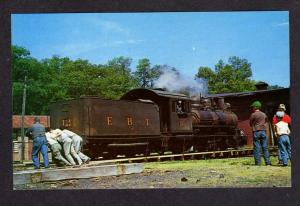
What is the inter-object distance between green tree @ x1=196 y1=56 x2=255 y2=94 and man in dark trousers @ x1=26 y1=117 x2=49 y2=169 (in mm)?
3352

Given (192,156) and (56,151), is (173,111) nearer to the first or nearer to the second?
(192,156)

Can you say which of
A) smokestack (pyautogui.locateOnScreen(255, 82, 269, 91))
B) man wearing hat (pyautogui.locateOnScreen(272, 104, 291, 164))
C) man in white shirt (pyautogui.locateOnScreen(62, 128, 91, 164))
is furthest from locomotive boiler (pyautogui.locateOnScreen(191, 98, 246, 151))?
man in white shirt (pyautogui.locateOnScreen(62, 128, 91, 164))

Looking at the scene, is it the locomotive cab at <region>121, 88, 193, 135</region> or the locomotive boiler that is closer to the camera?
the locomotive boiler

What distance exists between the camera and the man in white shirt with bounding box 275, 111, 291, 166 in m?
13.1

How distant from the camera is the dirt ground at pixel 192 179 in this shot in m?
12.7

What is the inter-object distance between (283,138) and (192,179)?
2.03 m

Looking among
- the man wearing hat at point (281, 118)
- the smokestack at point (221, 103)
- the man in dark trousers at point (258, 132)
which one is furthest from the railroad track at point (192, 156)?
the smokestack at point (221, 103)

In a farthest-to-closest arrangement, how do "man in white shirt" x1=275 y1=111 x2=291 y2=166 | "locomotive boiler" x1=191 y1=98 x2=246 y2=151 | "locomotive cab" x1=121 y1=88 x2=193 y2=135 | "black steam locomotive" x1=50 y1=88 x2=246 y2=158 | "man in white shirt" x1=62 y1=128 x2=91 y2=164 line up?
"locomotive cab" x1=121 y1=88 x2=193 y2=135, "locomotive boiler" x1=191 y1=98 x2=246 y2=151, "black steam locomotive" x1=50 y1=88 x2=246 y2=158, "man in white shirt" x1=62 y1=128 x2=91 y2=164, "man in white shirt" x1=275 y1=111 x2=291 y2=166

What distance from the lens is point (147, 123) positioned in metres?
14.7

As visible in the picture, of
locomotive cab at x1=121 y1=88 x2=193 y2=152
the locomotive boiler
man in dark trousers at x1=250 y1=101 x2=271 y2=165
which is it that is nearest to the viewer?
man in dark trousers at x1=250 y1=101 x2=271 y2=165

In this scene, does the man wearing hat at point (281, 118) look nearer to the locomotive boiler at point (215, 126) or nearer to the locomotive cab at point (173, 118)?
the locomotive boiler at point (215, 126)

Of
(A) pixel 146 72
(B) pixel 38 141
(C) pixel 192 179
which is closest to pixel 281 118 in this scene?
(C) pixel 192 179

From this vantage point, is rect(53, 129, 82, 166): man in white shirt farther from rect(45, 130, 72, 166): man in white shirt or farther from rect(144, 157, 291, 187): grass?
rect(144, 157, 291, 187): grass
